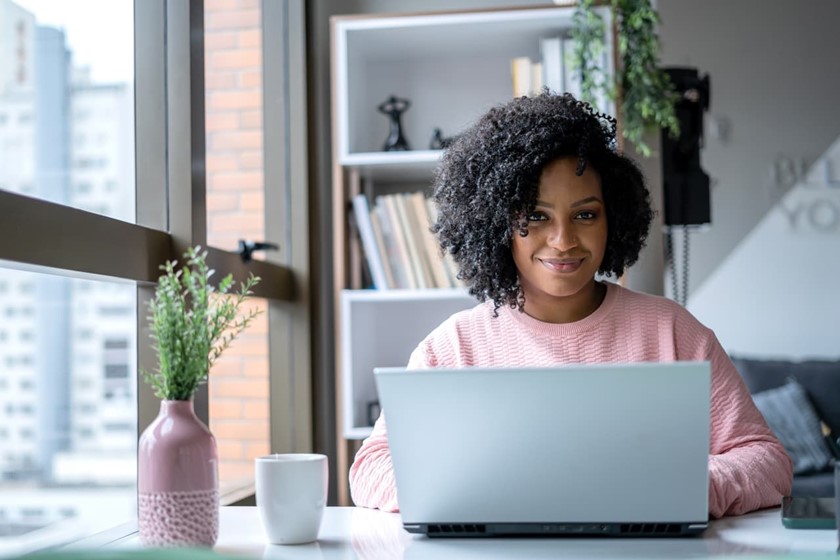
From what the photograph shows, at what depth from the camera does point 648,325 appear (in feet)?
5.62

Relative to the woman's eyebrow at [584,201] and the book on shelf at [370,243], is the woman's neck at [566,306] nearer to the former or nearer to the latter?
the woman's eyebrow at [584,201]

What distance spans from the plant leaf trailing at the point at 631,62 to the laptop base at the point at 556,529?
5.62 feet

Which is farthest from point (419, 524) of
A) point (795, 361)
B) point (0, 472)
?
point (795, 361)

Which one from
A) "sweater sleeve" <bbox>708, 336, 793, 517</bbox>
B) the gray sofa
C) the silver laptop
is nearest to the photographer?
the silver laptop

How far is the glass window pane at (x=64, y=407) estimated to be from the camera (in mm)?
1555

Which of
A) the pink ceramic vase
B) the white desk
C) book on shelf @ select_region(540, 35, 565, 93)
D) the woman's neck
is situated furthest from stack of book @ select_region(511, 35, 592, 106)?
the pink ceramic vase

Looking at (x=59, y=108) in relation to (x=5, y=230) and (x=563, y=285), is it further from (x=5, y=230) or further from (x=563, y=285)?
(x=563, y=285)

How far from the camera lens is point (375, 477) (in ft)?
4.61

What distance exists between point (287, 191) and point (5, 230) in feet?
5.21

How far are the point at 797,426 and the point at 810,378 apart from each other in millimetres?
319

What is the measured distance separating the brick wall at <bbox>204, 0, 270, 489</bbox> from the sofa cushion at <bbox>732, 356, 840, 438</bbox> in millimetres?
2135

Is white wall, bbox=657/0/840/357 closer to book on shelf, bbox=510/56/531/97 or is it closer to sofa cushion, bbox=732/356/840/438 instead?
sofa cushion, bbox=732/356/840/438

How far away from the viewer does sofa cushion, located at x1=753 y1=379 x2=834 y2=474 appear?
373 cm

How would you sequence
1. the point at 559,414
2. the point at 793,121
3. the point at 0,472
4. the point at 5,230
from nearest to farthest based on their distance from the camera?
the point at 559,414
the point at 5,230
the point at 0,472
the point at 793,121
